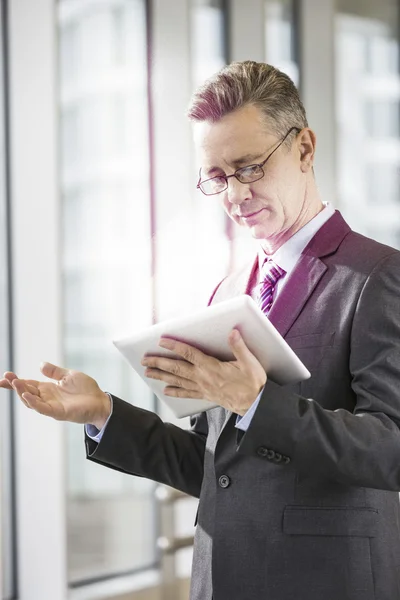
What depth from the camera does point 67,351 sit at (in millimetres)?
3115

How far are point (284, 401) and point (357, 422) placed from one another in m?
0.12

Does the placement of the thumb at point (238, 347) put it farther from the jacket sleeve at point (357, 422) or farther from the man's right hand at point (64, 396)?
the man's right hand at point (64, 396)

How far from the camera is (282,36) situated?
390 cm

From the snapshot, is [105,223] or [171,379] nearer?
[171,379]

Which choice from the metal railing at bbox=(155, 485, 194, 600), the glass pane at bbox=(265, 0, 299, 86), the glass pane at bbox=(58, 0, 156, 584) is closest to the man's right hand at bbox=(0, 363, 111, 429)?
the glass pane at bbox=(58, 0, 156, 584)

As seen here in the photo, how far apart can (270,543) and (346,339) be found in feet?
1.19

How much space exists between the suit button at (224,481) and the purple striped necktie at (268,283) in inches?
12.0

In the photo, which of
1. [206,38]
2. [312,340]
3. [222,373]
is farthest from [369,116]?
[222,373]

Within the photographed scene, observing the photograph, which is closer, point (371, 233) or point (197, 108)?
point (197, 108)

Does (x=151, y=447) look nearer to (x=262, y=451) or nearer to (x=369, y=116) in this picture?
(x=262, y=451)

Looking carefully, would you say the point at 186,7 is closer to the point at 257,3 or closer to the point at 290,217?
the point at 257,3

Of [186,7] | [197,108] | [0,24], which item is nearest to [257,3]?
[186,7]

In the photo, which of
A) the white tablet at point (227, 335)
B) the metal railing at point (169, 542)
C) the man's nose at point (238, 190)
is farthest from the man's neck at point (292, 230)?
the metal railing at point (169, 542)

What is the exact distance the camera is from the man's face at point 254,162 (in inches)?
61.3
